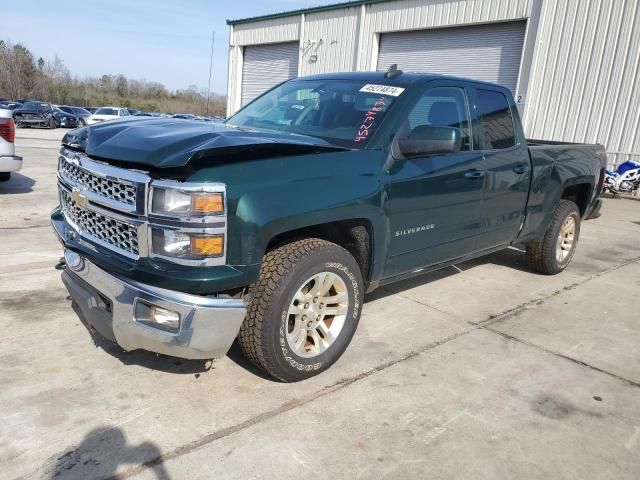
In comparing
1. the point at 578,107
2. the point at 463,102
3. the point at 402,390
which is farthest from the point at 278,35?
the point at 402,390

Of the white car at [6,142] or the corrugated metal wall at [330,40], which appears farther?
the corrugated metal wall at [330,40]

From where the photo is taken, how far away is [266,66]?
74.7ft

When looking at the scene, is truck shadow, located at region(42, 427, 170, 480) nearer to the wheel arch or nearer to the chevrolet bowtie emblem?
the chevrolet bowtie emblem

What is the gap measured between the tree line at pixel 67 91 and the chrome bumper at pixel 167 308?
66.8 m

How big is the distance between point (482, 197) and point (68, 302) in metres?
3.36

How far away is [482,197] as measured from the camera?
13.5 feet

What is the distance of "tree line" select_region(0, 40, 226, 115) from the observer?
64875mm

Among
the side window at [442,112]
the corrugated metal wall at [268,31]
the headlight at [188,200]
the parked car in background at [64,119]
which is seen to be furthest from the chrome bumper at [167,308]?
the parked car in background at [64,119]

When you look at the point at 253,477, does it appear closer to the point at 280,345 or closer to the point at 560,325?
the point at 280,345

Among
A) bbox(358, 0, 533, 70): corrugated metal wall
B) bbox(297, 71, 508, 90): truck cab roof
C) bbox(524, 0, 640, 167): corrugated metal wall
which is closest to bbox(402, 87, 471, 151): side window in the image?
bbox(297, 71, 508, 90): truck cab roof

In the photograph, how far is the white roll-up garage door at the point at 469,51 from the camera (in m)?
14.8

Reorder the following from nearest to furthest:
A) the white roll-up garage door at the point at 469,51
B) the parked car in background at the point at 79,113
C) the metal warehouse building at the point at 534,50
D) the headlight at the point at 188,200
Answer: the headlight at the point at 188,200
the metal warehouse building at the point at 534,50
the white roll-up garage door at the point at 469,51
the parked car in background at the point at 79,113

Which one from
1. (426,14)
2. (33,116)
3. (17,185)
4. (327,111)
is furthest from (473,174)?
(33,116)

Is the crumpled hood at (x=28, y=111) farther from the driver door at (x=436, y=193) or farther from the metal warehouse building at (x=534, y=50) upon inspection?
the driver door at (x=436, y=193)
